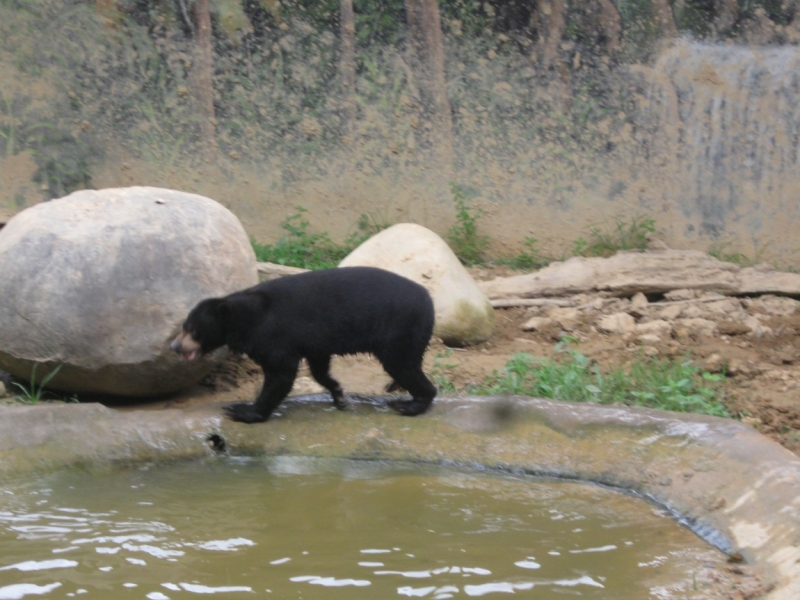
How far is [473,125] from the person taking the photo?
27.3 feet

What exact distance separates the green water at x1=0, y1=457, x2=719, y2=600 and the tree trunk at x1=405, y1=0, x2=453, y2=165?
4.79 m

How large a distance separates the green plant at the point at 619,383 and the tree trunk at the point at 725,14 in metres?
4.12

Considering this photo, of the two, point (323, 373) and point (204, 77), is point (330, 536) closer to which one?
point (323, 373)

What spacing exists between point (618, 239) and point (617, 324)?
201 cm

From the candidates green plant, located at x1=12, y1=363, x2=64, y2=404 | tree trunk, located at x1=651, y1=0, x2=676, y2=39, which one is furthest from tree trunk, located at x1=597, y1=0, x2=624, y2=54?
green plant, located at x1=12, y1=363, x2=64, y2=404

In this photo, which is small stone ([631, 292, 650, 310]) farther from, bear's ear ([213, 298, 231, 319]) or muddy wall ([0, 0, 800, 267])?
bear's ear ([213, 298, 231, 319])

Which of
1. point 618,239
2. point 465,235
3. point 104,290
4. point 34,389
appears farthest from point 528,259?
point 34,389

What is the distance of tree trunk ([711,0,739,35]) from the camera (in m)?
8.13

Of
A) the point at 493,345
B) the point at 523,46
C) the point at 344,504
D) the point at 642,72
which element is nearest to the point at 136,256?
the point at 344,504

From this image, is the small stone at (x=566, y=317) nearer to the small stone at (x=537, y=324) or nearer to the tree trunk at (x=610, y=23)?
the small stone at (x=537, y=324)

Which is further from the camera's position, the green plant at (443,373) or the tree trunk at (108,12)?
the tree trunk at (108,12)

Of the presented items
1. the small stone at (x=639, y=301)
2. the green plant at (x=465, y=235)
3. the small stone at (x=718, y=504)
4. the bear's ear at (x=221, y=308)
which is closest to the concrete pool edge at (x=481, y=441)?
the small stone at (x=718, y=504)

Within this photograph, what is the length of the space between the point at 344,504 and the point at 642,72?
235 inches

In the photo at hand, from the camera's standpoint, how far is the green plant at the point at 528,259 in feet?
26.7
